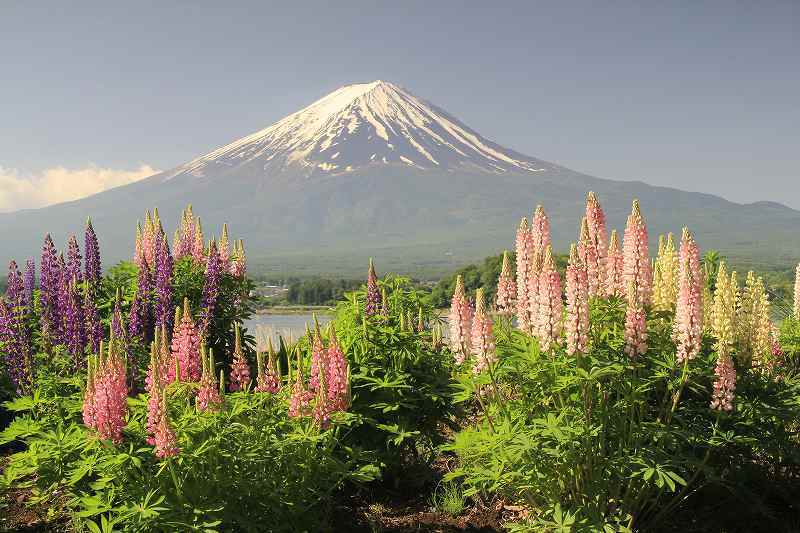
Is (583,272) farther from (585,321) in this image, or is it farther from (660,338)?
(660,338)

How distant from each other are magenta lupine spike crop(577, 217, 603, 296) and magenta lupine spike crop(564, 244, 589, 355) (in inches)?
30.7

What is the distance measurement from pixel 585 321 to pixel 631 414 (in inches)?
37.9

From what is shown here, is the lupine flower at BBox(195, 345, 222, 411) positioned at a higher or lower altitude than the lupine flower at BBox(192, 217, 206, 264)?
lower

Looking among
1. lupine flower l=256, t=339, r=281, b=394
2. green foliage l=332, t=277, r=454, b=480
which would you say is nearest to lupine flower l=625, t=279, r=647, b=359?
green foliage l=332, t=277, r=454, b=480

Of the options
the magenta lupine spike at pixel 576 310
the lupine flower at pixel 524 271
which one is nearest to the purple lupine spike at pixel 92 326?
the lupine flower at pixel 524 271

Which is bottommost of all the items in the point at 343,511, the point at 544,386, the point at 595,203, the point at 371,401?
the point at 343,511

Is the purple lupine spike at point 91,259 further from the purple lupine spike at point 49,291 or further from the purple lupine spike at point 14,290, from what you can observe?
the purple lupine spike at point 14,290

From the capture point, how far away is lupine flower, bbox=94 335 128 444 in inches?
210

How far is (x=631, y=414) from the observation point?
5879 millimetres

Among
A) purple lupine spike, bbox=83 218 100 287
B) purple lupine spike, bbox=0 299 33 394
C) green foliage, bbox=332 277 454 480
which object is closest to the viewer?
green foliage, bbox=332 277 454 480

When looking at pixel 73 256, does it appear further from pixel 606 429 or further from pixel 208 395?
pixel 606 429

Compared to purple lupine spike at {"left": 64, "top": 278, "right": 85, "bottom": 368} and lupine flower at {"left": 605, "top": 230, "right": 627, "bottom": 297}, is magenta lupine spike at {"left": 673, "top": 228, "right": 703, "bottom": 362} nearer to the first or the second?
lupine flower at {"left": 605, "top": 230, "right": 627, "bottom": 297}

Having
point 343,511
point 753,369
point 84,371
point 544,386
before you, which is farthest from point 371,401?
point 753,369

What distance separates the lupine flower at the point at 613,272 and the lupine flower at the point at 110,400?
4494 millimetres
